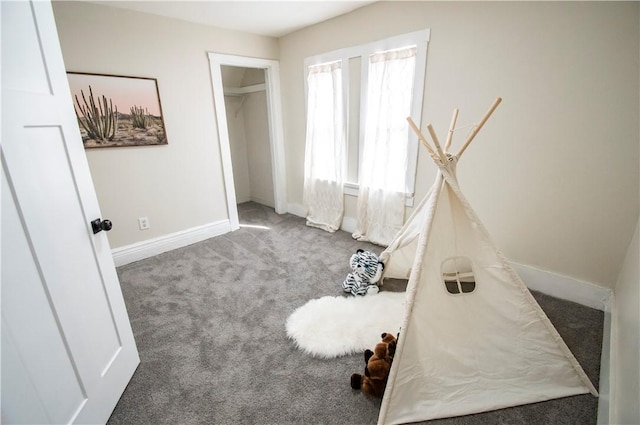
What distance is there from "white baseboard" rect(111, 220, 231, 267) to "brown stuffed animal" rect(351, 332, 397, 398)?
2.54 meters

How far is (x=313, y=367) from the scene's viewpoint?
1.56 meters

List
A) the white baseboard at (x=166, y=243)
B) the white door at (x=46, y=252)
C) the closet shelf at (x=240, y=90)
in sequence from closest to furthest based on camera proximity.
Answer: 1. the white door at (x=46, y=252)
2. the white baseboard at (x=166, y=243)
3. the closet shelf at (x=240, y=90)

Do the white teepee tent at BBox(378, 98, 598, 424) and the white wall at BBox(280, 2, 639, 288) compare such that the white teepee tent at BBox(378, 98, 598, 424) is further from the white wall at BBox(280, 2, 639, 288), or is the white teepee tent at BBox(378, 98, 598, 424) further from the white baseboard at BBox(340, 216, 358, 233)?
the white baseboard at BBox(340, 216, 358, 233)

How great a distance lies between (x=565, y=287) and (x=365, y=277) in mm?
1458

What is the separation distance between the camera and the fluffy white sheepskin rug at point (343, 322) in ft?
5.51

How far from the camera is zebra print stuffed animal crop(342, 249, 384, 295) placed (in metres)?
2.18

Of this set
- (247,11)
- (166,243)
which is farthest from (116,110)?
(247,11)

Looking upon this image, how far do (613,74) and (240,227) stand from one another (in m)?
3.65

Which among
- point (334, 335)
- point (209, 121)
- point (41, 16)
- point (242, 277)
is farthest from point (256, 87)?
point (334, 335)

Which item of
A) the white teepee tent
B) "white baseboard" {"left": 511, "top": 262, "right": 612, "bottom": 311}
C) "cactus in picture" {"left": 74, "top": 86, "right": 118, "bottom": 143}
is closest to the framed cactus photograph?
"cactus in picture" {"left": 74, "top": 86, "right": 118, "bottom": 143}

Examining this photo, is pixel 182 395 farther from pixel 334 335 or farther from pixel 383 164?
pixel 383 164

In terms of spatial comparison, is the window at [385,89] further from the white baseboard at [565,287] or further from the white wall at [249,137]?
the white wall at [249,137]

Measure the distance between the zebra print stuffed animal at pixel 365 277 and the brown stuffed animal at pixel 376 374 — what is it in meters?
0.70

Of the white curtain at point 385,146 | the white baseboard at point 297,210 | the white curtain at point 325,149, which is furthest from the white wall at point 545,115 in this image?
the white baseboard at point 297,210
